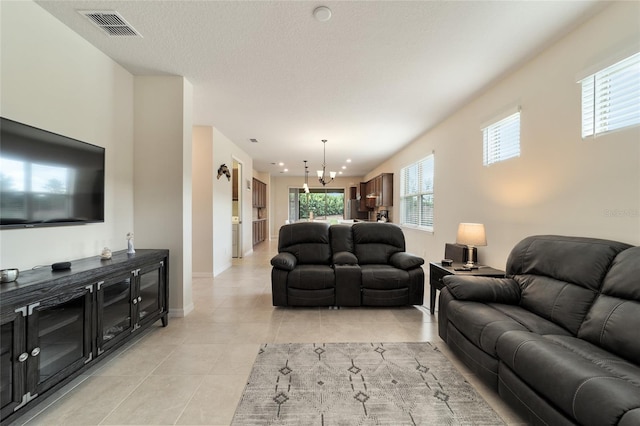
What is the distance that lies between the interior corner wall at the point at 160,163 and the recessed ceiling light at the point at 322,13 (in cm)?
192

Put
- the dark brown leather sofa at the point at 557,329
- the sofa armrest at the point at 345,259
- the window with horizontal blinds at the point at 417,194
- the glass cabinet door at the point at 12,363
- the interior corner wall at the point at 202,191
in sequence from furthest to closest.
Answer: the window with horizontal blinds at the point at 417,194 → the interior corner wall at the point at 202,191 → the sofa armrest at the point at 345,259 → the glass cabinet door at the point at 12,363 → the dark brown leather sofa at the point at 557,329

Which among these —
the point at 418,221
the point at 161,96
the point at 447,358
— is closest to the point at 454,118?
the point at 418,221

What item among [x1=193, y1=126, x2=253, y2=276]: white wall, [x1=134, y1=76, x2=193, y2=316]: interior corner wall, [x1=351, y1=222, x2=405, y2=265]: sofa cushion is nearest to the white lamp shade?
[x1=351, y1=222, x2=405, y2=265]: sofa cushion

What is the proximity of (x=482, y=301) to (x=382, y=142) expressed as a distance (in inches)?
173

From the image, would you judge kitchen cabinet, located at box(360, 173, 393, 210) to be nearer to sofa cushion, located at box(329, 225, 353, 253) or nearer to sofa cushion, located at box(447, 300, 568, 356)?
sofa cushion, located at box(329, 225, 353, 253)

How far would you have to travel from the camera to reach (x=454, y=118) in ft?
13.9

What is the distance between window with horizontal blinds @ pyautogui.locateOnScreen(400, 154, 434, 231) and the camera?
5.46m

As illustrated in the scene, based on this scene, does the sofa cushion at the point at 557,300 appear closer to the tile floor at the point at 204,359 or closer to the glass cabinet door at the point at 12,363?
the tile floor at the point at 204,359

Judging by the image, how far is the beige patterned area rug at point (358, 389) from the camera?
1655mm

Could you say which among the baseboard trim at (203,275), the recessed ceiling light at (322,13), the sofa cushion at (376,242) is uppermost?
the recessed ceiling light at (322,13)

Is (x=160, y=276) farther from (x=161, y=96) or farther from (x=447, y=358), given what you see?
(x=447, y=358)

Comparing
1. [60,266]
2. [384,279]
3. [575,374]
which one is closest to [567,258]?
[575,374]

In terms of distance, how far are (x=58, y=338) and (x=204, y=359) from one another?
101cm

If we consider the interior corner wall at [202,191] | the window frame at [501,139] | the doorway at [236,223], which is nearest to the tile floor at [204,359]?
the interior corner wall at [202,191]
